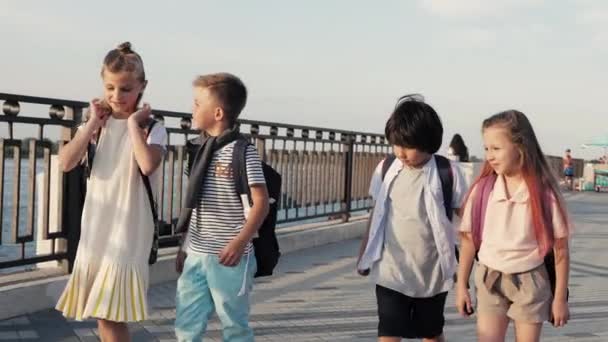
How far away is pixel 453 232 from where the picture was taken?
393 cm

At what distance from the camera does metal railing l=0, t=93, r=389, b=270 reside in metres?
5.92

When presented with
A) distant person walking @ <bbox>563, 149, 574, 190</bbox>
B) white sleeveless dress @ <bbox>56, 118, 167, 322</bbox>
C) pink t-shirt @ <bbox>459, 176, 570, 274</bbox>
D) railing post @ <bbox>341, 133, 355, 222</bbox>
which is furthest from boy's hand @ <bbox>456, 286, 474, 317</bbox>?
distant person walking @ <bbox>563, 149, 574, 190</bbox>

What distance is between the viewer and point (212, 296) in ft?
12.5

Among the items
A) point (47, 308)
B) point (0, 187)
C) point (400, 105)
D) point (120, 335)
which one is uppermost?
point (400, 105)

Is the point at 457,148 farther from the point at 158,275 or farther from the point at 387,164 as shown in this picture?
the point at 387,164

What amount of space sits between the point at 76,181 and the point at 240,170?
9.93 ft

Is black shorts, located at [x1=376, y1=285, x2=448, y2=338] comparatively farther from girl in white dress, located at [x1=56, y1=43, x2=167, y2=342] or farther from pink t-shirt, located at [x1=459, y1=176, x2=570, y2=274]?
girl in white dress, located at [x1=56, y1=43, x2=167, y2=342]

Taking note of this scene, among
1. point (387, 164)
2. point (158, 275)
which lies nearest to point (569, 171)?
point (158, 275)

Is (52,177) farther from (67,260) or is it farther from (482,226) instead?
(482,226)

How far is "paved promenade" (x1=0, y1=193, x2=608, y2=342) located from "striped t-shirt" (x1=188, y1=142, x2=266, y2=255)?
1586 millimetres

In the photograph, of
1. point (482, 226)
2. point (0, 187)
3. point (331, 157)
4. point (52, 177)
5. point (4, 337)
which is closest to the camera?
point (482, 226)

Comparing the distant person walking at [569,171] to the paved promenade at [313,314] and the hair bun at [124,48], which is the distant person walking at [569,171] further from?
the hair bun at [124,48]

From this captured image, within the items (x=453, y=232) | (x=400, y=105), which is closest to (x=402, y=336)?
(x=453, y=232)

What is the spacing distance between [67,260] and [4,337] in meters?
1.41
